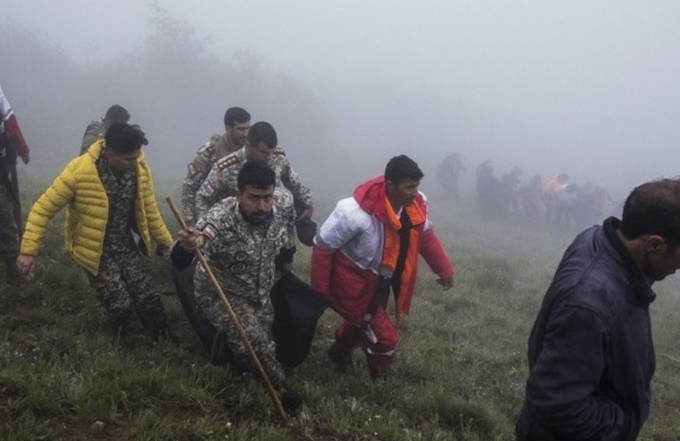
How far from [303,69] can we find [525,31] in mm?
57488

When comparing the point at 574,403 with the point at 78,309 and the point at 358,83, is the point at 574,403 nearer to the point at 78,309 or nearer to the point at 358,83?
the point at 78,309

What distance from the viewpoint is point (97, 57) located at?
41.8m

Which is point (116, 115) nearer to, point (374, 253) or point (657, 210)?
point (374, 253)

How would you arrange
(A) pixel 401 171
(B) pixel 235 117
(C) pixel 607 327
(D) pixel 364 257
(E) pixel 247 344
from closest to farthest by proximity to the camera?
1. (C) pixel 607 327
2. (E) pixel 247 344
3. (A) pixel 401 171
4. (D) pixel 364 257
5. (B) pixel 235 117

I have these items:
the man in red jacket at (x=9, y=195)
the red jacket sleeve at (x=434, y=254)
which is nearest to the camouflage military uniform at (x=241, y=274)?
the red jacket sleeve at (x=434, y=254)

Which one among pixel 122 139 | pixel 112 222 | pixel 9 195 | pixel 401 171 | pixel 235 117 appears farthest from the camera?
pixel 235 117

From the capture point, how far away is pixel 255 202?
4230 mm

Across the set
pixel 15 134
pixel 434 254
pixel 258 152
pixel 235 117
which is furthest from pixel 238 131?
pixel 434 254

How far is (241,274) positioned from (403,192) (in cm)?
156

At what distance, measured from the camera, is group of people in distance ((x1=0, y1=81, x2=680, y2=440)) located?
2252 mm

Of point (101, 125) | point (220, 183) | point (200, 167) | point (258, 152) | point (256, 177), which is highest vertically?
point (101, 125)

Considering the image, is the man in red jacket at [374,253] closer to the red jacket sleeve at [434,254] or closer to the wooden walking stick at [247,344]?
the red jacket sleeve at [434,254]

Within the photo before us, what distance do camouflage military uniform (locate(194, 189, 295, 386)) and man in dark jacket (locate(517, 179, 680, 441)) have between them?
98.8 inches

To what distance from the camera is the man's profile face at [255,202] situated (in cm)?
420
